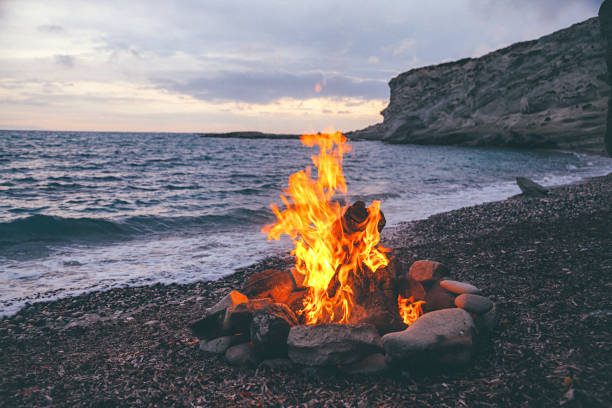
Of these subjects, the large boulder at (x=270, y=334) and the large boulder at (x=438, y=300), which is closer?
the large boulder at (x=270, y=334)

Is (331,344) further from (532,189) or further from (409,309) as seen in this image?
(532,189)

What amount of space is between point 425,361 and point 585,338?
225 cm

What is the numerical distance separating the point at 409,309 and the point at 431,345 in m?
1.50

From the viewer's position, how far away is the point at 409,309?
6.09 metres

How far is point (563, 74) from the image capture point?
205 feet

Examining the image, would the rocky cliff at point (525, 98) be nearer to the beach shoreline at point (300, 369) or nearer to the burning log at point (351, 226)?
the beach shoreline at point (300, 369)

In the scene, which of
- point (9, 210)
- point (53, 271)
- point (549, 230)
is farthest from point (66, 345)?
point (9, 210)

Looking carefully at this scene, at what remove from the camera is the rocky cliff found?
5616 cm

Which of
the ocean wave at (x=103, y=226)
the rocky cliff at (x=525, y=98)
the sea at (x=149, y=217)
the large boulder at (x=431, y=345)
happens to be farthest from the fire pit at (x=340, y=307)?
the rocky cliff at (x=525, y=98)

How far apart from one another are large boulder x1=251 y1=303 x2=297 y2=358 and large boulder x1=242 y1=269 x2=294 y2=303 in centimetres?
120

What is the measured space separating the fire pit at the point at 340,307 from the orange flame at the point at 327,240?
0.7 inches

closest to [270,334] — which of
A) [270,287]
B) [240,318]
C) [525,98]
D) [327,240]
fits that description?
[240,318]

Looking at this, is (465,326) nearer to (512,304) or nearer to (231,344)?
(512,304)

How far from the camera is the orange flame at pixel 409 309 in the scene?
598 centimetres
